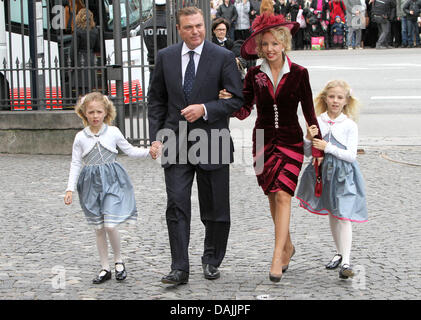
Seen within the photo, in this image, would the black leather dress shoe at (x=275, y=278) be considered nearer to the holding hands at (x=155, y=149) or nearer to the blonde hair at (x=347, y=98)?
the holding hands at (x=155, y=149)

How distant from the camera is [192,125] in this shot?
5.91 m

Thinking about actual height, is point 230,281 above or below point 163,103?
below

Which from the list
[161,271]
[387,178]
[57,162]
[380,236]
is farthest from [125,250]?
[57,162]

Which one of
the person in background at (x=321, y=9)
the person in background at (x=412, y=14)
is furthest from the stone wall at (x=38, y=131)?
the person in background at (x=412, y=14)

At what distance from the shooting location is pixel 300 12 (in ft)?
87.8

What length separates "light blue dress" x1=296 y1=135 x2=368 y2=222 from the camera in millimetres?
5930

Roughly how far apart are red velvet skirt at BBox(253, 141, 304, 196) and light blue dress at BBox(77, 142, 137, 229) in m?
0.89

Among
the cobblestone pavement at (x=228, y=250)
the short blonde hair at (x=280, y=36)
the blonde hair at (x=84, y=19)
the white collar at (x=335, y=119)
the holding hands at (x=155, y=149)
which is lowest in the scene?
the cobblestone pavement at (x=228, y=250)

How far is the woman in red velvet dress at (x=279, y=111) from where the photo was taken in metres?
5.86

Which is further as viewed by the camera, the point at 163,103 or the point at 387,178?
the point at 387,178

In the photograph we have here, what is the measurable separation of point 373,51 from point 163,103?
69.6ft

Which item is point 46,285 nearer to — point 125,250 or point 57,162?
point 125,250
